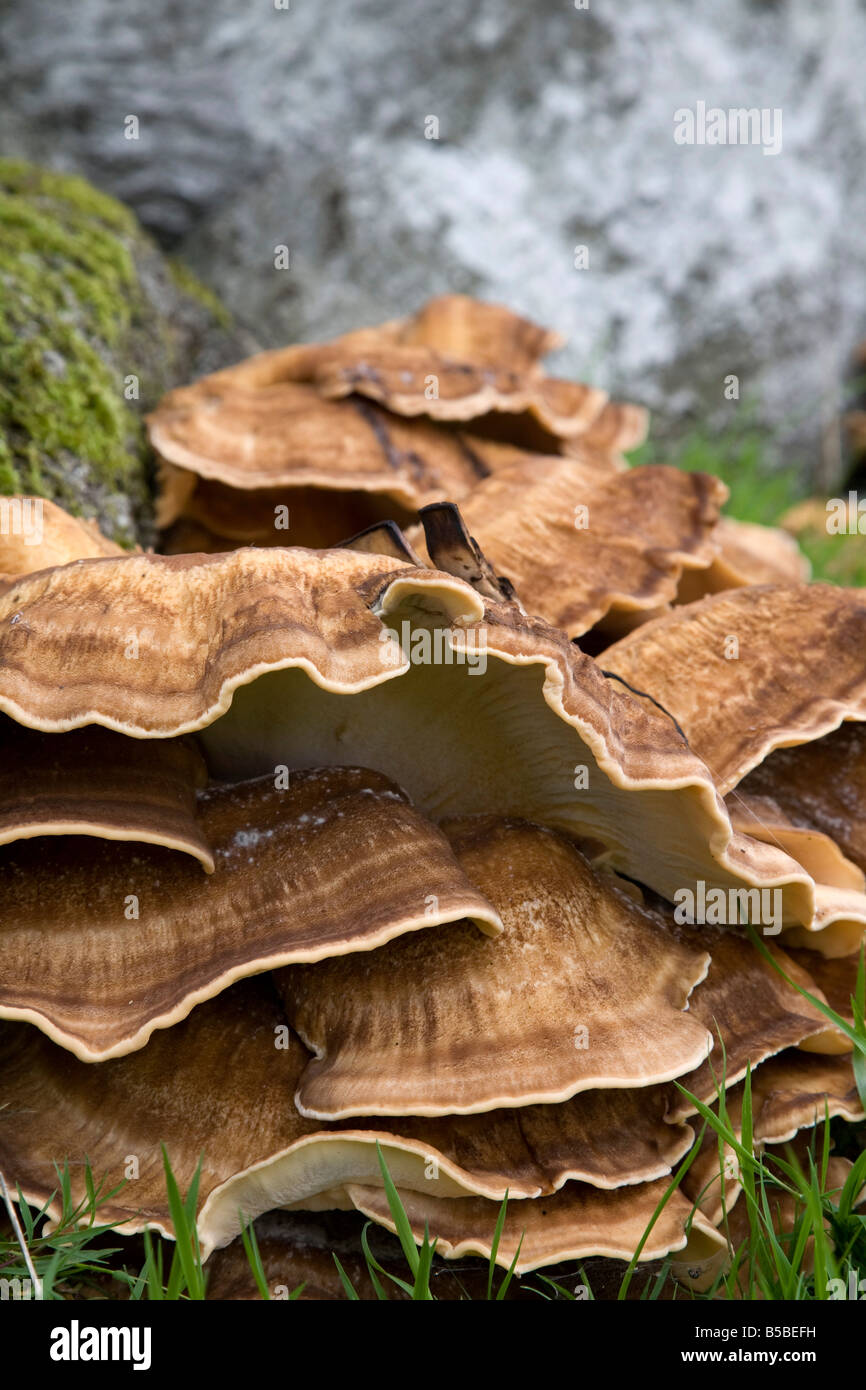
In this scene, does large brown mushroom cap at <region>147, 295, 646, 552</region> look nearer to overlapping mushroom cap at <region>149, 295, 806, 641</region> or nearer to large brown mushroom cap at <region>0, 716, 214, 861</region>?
overlapping mushroom cap at <region>149, 295, 806, 641</region>

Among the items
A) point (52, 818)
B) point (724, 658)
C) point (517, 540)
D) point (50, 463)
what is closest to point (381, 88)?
point (50, 463)

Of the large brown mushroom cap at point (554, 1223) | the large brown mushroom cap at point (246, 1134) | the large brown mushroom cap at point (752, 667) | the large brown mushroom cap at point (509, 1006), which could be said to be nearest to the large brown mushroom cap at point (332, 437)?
the large brown mushroom cap at point (752, 667)

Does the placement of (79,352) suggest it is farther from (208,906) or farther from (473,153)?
(473,153)

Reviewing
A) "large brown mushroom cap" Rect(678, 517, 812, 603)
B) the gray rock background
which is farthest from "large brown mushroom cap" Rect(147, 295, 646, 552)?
the gray rock background

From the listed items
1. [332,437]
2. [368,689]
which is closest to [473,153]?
[332,437]
